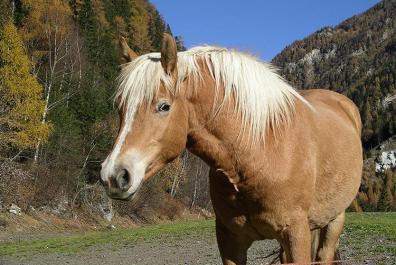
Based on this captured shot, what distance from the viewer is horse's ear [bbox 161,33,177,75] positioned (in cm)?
264

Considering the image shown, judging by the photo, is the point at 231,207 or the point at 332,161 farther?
the point at 332,161

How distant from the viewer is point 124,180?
2.51 metres

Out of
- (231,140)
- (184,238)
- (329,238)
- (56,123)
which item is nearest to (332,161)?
(329,238)

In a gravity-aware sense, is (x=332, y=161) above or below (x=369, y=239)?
above

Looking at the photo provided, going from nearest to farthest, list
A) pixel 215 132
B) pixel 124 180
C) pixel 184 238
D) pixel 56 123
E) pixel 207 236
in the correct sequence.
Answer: pixel 124 180, pixel 215 132, pixel 184 238, pixel 207 236, pixel 56 123

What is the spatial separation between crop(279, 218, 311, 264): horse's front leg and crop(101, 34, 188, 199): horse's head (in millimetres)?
976

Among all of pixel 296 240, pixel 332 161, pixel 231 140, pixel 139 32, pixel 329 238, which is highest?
pixel 139 32

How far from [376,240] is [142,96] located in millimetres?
11620

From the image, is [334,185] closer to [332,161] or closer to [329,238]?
[332,161]

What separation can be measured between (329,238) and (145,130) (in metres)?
2.58

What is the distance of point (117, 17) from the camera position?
60469mm

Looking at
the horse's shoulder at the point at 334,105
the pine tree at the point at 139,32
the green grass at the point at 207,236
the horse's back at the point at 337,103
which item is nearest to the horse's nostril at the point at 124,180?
the horse's shoulder at the point at 334,105

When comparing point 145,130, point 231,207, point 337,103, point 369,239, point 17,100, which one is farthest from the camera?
point 17,100

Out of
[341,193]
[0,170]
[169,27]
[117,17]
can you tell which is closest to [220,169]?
[341,193]
